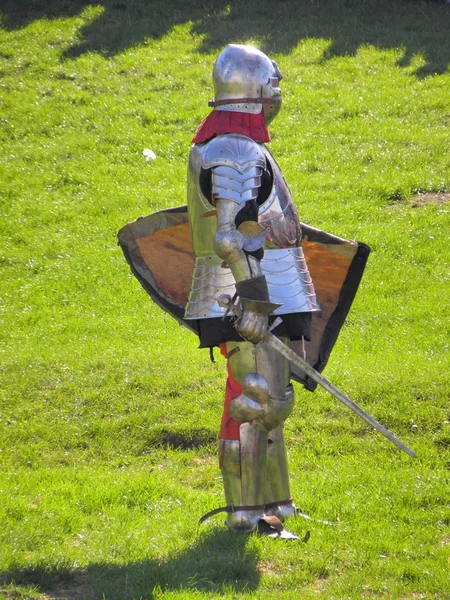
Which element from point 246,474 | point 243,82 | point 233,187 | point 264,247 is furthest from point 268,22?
point 246,474

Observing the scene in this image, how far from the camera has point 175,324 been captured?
344 inches

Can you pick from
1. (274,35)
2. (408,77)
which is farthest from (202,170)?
(274,35)

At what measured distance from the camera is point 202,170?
4871 millimetres

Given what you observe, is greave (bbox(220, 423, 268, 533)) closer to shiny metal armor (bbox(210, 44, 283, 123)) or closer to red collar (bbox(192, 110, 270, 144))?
red collar (bbox(192, 110, 270, 144))

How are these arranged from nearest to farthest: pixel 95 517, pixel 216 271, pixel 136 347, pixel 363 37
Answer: pixel 216 271 < pixel 95 517 < pixel 136 347 < pixel 363 37

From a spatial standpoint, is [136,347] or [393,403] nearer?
[393,403]

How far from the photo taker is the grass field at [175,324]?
4.96 m

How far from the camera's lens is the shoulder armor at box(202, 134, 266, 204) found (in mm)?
4668

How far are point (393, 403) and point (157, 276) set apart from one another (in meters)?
2.16

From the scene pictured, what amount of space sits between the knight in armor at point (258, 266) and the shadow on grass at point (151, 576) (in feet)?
0.98

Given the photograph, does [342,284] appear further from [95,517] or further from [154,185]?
[154,185]

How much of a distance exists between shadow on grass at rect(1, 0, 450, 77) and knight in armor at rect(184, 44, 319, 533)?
9.94 metres

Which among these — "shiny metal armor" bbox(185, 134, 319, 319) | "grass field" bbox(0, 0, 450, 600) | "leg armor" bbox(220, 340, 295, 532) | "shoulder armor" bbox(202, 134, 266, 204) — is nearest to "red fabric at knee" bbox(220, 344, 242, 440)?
"leg armor" bbox(220, 340, 295, 532)

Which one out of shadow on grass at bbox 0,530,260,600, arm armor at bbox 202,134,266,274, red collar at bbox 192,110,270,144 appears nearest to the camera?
shadow on grass at bbox 0,530,260,600
